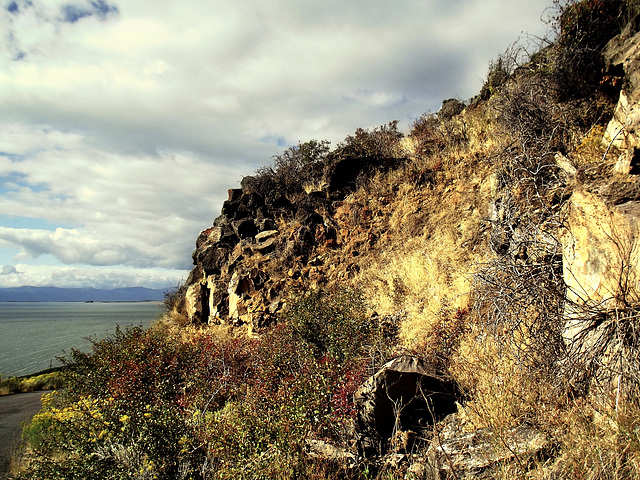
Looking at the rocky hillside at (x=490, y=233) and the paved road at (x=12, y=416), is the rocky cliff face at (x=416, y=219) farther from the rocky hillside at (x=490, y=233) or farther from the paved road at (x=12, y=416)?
the paved road at (x=12, y=416)

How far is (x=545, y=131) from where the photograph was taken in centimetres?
994

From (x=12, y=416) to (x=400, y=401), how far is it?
60.3 ft

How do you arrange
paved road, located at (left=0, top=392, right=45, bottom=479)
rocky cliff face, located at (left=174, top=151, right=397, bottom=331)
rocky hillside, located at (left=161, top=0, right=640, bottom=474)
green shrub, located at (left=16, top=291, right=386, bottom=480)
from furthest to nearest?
1. rocky cliff face, located at (left=174, top=151, right=397, bottom=331)
2. paved road, located at (left=0, top=392, right=45, bottom=479)
3. green shrub, located at (left=16, top=291, right=386, bottom=480)
4. rocky hillside, located at (left=161, top=0, right=640, bottom=474)

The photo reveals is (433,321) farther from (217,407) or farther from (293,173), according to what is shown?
(293,173)

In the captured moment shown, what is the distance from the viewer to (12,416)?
1596 cm

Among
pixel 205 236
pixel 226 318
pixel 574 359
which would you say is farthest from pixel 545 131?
pixel 205 236

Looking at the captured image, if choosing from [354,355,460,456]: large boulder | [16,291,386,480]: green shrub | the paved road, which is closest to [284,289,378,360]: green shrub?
[16,291,386,480]: green shrub

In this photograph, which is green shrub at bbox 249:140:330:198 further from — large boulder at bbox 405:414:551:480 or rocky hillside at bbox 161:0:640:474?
large boulder at bbox 405:414:551:480

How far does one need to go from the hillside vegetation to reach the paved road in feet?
7.04

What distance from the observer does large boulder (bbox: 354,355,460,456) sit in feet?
19.0

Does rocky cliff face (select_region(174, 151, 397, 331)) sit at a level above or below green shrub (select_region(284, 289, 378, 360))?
above

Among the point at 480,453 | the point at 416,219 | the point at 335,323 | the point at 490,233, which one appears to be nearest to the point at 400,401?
the point at 480,453

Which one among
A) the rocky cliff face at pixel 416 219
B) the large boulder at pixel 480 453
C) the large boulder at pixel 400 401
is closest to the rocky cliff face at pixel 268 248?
the rocky cliff face at pixel 416 219

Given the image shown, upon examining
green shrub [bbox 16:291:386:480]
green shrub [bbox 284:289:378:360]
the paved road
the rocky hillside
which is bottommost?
the paved road
